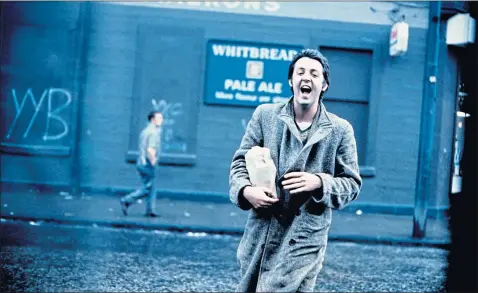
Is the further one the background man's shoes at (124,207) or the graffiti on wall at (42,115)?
the graffiti on wall at (42,115)

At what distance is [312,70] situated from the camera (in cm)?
328

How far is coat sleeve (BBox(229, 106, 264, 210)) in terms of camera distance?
327 centimetres

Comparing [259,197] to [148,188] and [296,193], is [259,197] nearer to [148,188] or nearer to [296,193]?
[296,193]

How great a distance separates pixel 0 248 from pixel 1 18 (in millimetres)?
8643

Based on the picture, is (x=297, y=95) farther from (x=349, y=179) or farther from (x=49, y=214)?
(x=49, y=214)

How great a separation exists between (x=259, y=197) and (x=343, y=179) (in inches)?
18.0

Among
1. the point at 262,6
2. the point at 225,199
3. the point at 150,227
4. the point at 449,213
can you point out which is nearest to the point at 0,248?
the point at 150,227

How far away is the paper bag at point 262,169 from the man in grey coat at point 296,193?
35 mm

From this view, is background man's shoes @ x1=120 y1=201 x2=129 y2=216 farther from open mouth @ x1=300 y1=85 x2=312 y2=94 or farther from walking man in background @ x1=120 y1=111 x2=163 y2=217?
open mouth @ x1=300 y1=85 x2=312 y2=94

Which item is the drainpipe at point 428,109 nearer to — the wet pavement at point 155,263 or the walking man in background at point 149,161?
the wet pavement at point 155,263

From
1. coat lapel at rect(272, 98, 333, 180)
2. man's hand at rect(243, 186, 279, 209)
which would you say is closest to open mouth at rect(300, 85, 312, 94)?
coat lapel at rect(272, 98, 333, 180)

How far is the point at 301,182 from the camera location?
3078mm

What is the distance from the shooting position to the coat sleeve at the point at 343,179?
3174mm

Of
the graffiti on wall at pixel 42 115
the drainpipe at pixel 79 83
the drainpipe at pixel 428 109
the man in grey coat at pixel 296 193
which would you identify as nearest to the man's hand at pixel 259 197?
the man in grey coat at pixel 296 193
